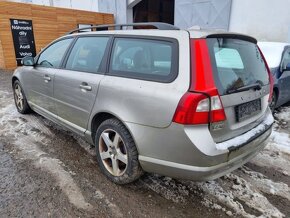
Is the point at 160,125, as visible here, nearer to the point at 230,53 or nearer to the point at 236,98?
the point at 236,98

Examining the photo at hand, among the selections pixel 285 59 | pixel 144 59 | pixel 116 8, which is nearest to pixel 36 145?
pixel 144 59

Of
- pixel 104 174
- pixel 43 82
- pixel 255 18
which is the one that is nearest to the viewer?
pixel 104 174

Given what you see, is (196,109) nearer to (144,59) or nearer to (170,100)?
(170,100)

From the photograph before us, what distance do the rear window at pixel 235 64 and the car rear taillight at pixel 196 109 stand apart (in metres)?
0.17

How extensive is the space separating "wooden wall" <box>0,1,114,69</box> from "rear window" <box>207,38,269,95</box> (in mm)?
10889

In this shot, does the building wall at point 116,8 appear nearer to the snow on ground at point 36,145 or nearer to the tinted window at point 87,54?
the snow on ground at point 36,145

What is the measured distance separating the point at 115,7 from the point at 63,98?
43.4 ft

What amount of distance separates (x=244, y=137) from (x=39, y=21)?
1211 centimetres

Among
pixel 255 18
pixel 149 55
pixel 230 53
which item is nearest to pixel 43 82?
pixel 149 55

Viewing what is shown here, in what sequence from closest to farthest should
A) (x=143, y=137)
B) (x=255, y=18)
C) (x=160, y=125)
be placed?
(x=160, y=125)
(x=143, y=137)
(x=255, y=18)

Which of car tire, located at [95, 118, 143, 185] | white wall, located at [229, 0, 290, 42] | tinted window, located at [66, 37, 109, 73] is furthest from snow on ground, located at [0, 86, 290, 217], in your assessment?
white wall, located at [229, 0, 290, 42]

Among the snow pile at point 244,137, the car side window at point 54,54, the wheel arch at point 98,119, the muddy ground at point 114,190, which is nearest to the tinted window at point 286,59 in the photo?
the muddy ground at point 114,190

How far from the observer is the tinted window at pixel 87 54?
2.91 m

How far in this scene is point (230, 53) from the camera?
244 centimetres
